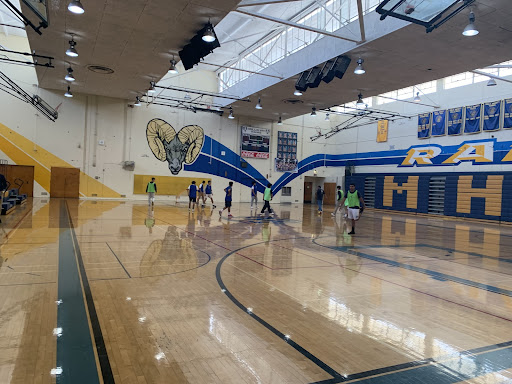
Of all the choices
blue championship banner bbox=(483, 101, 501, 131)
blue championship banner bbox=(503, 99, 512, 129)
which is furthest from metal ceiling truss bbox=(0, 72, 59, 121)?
blue championship banner bbox=(503, 99, 512, 129)

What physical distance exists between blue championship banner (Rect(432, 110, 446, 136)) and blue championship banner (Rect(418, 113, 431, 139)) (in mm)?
357

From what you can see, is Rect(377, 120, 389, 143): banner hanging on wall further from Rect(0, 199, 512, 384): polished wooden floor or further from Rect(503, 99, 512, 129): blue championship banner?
Rect(0, 199, 512, 384): polished wooden floor

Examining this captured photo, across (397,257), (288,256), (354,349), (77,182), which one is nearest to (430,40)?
(397,257)

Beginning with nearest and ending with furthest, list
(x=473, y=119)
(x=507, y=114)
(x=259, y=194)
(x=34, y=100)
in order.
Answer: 1. (x=507, y=114)
2. (x=34, y=100)
3. (x=473, y=119)
4. (x=259, y=194)

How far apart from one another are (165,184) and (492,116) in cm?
1957

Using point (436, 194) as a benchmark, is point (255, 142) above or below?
above

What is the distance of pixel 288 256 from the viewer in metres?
7.81

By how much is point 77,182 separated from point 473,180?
22.9 meters

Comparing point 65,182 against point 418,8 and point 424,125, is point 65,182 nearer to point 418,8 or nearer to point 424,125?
point 418,8

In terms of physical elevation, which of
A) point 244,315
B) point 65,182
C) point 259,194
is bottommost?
point 244,315

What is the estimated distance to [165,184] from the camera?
25922 millimetres

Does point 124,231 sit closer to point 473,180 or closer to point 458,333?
point 458,333

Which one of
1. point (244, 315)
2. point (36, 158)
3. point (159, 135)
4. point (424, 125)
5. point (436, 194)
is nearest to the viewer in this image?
point (244, 315)

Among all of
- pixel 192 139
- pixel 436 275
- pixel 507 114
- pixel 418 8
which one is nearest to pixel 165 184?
pixel 192 139
